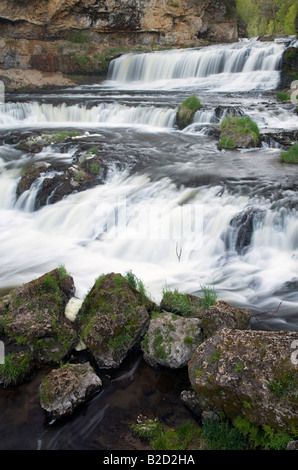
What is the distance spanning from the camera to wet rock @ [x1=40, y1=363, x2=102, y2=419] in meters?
3.80

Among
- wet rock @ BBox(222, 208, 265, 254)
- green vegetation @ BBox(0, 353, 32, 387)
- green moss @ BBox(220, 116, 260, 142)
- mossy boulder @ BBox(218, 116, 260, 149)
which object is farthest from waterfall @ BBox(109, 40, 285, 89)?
green vegetation @ BBox(0, 353, 32, 387)

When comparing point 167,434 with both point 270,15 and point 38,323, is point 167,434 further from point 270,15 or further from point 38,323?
point 270,15

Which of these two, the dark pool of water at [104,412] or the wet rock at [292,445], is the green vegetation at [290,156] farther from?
the wet rock at [292,445]

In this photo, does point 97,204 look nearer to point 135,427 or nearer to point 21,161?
point 21,161

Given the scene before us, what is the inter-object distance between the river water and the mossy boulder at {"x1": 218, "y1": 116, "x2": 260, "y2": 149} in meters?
0.33

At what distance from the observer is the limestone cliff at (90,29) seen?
78.2 ft

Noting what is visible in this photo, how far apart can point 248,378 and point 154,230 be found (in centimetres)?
465

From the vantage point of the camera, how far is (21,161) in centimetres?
1105

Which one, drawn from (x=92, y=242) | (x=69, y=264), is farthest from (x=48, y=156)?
(x=69, y=264)

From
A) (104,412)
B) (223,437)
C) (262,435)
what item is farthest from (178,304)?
(262,435)

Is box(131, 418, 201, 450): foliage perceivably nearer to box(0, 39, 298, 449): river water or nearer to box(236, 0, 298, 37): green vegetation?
box(0, 39, 298, 449): river water

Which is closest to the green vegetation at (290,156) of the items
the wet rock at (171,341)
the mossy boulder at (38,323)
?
the wet rock at (171,341)

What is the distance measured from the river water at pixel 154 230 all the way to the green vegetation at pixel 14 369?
0.41 feet

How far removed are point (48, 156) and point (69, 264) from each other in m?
5.14
